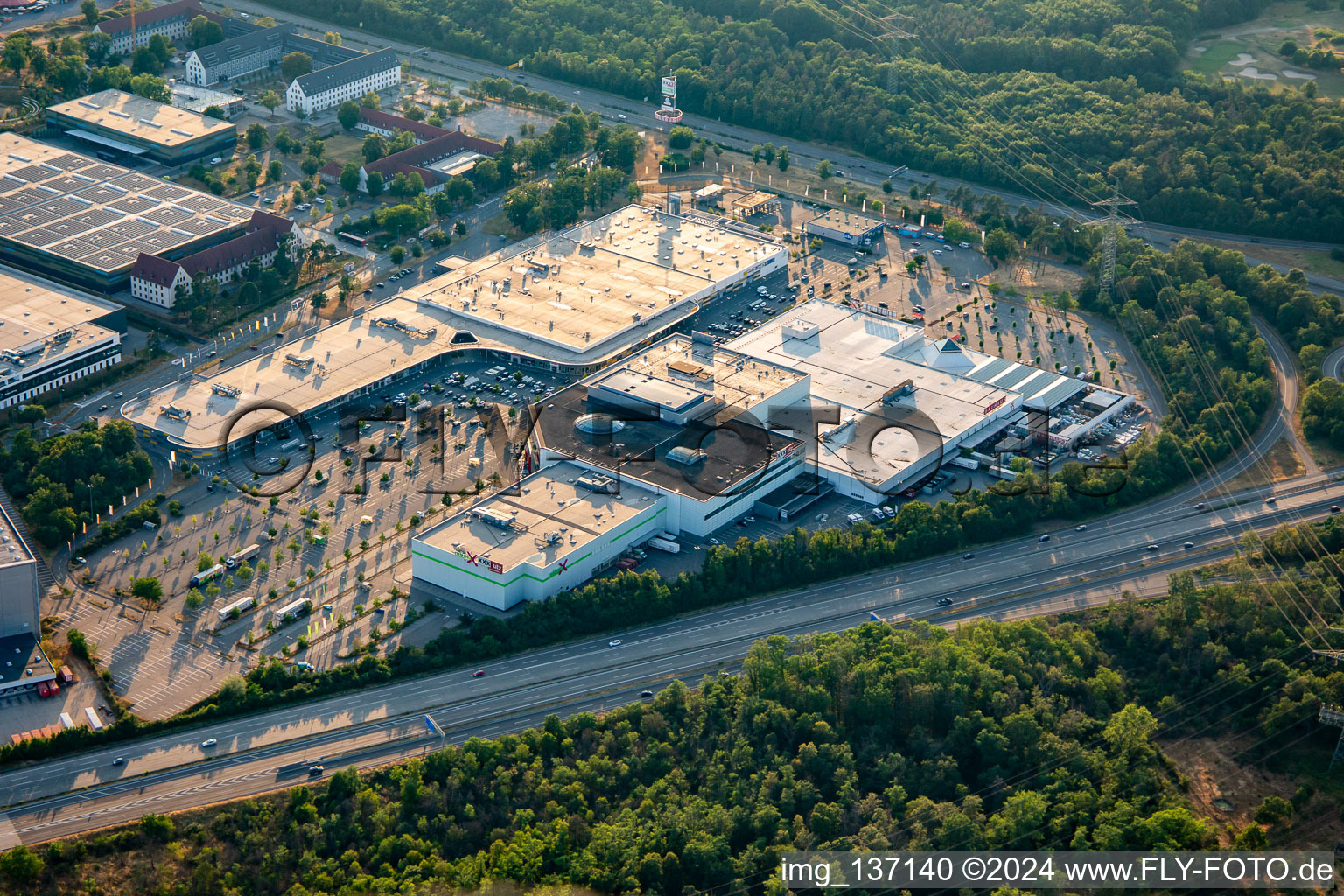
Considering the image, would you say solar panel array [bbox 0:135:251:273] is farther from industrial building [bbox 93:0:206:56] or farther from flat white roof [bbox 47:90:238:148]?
industrial building [bbox 93:0:206:56]

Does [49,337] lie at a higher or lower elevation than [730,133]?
lower

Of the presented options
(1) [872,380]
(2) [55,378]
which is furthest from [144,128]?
(1) [872,380]

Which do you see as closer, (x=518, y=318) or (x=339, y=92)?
(x=518, y=318)

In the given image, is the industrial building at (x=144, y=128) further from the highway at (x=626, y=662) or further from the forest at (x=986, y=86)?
the highway at (x=626, y=662)

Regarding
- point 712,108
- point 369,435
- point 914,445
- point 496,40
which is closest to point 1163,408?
point 914,445

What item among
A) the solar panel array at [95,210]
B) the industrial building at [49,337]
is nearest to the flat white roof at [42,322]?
the industrial building at [49,337]

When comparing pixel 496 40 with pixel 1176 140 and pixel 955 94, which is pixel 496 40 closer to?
pixel 955 94

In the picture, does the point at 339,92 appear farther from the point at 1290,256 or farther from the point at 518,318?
the point at 1290,256
